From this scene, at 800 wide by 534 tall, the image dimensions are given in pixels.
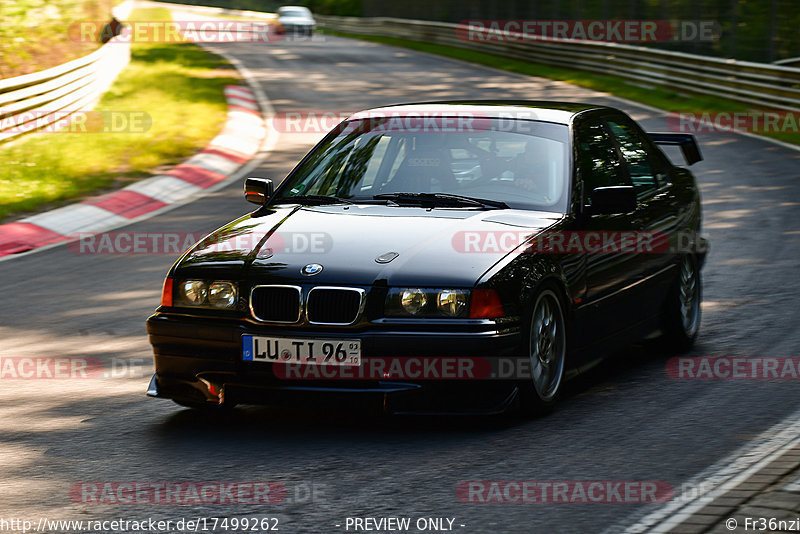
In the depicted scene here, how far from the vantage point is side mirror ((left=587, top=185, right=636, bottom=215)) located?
20.7 feet

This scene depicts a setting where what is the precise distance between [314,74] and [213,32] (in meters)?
19.6

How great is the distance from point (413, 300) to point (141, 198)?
9244 mm

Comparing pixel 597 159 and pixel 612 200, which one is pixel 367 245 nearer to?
pixel 612 200

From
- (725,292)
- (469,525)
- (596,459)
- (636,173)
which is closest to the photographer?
(469,525)

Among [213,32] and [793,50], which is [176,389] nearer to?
[793,50]

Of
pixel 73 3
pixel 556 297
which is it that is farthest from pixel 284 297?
pixel 73 3

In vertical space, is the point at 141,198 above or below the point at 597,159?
below

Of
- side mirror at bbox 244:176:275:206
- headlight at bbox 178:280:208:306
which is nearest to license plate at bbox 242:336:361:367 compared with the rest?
headlight at bbox 178:280:208:306

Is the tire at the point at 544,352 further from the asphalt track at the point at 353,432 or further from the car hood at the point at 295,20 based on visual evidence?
the car hood at the point at 295,20

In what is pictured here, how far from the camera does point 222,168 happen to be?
1658cm

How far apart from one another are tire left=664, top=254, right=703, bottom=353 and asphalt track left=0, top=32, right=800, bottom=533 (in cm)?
13


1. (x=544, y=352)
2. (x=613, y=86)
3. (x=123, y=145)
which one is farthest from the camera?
(x=613, y=86)

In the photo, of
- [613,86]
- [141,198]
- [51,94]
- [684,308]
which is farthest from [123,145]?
[613,86]

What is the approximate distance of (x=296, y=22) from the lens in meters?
53.8
